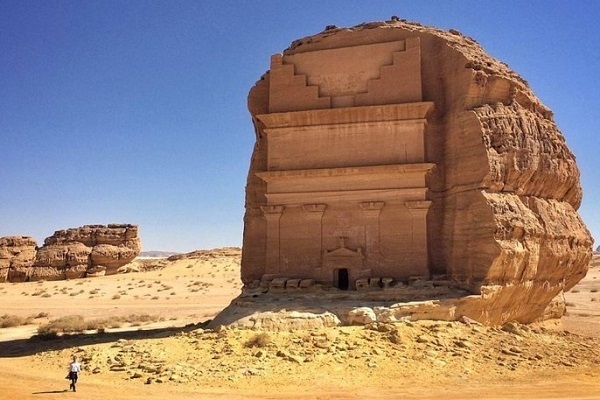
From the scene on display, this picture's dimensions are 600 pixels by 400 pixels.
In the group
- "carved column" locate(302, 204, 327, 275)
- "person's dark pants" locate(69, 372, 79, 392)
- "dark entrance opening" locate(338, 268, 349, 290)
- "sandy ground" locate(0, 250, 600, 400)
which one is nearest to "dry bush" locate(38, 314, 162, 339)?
"sandy ground" locate(0, 250, 600, 400)

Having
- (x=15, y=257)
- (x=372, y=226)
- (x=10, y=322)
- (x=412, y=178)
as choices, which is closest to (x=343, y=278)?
(x=372, y=226)

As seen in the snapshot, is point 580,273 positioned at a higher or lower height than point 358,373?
higher

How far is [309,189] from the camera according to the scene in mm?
17422

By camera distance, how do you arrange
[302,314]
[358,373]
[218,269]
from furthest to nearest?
[218,269] → [302,314] → [358,373]

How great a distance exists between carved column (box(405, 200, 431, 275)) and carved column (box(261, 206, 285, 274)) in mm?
4362

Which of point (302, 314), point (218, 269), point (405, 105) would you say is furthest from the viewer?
point (218, 269)

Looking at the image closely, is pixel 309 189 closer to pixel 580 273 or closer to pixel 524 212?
pixel 524 212

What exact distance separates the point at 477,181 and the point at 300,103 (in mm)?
6554

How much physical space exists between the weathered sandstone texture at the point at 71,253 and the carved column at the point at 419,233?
4031cm

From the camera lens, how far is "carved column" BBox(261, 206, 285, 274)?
17406 millimetres

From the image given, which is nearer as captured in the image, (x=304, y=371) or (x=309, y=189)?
(x=304, y=371)

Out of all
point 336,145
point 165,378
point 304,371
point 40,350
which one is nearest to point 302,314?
point 304,371

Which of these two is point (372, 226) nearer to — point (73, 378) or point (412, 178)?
point (412, 178)

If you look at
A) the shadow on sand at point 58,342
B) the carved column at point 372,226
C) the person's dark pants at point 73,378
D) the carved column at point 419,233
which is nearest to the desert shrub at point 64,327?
Answer: the shadow on sand at point 58,342
